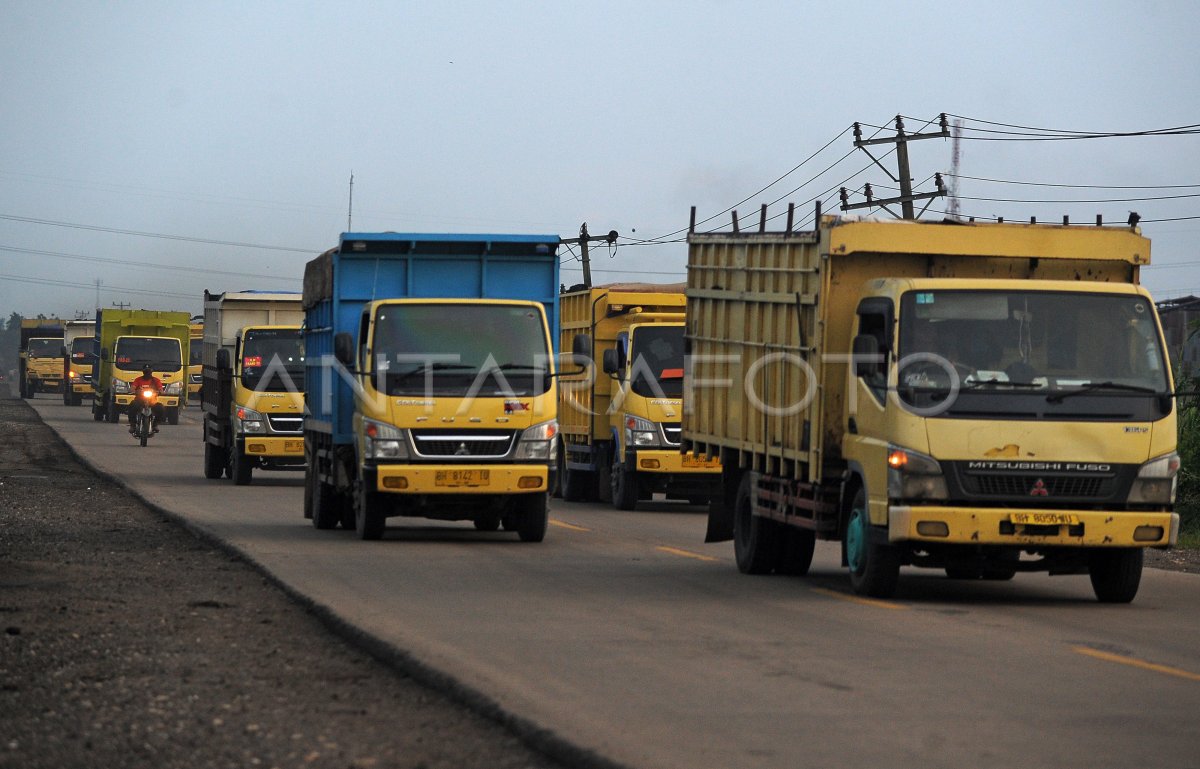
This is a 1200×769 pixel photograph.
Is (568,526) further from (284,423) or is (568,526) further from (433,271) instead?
(284,423)

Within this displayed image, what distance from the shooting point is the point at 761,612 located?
508 inches

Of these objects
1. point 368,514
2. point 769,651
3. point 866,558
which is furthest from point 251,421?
point 769,651

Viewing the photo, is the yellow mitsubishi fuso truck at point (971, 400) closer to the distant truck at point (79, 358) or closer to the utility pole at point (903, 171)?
the utility pole at point (903, 171)

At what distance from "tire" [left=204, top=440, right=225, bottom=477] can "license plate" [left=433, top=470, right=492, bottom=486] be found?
13848 mm

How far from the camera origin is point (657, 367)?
25844mm

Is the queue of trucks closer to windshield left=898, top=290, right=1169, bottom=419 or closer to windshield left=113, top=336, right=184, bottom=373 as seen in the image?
windshield left=898, top=290, right=1169, bottom=419

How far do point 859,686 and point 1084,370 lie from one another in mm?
4803

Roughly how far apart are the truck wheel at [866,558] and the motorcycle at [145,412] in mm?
30673

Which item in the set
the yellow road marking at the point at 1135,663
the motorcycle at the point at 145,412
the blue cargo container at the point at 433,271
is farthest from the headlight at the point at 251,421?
the yellow road marking at the point at 1135,663

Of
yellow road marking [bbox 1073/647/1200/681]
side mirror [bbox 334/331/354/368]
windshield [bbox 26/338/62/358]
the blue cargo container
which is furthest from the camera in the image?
windshield [bbox 26/338/62/358]

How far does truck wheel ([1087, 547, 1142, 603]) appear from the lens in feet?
45.2

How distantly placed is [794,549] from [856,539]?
226cm

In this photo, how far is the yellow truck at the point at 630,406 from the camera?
25625mm

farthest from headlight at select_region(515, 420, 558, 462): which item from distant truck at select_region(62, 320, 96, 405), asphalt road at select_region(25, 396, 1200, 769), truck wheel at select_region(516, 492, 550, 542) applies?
distant truck at select_region(62, 320, 96, 405)
